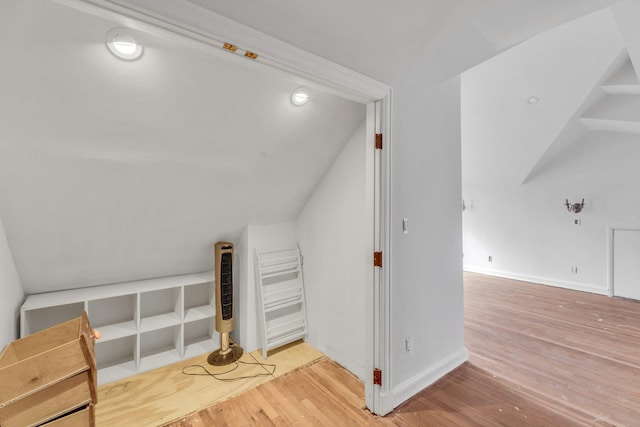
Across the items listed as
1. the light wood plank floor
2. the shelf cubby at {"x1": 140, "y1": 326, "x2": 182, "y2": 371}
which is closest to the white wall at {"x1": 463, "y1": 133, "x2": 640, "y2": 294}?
the light wood plank floor

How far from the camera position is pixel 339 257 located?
2.49 m

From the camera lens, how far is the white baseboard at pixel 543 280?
446cm

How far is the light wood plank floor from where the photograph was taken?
1844 millimetres

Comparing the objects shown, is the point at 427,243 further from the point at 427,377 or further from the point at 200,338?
the point at 200,338

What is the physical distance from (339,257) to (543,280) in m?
4.51

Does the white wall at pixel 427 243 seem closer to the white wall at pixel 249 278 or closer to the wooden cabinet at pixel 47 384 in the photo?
the white wall at pixel 249 278

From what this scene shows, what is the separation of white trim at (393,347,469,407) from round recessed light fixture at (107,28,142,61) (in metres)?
2.44

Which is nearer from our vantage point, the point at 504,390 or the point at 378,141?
the point at 378,141

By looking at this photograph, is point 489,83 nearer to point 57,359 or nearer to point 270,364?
point 270,364

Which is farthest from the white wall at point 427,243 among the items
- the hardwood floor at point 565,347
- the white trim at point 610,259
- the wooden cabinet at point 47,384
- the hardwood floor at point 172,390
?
the white trim at point 610,259

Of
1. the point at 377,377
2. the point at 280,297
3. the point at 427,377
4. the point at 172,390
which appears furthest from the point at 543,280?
the point at 172,390

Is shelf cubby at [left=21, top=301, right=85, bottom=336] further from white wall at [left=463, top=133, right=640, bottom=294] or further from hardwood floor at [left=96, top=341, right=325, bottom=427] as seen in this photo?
white wall at [left=463, top=133, right=640, bottom=294]

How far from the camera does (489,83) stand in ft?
12.3

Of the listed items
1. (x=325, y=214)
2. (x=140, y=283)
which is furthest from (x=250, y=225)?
(x=140, y=283)
